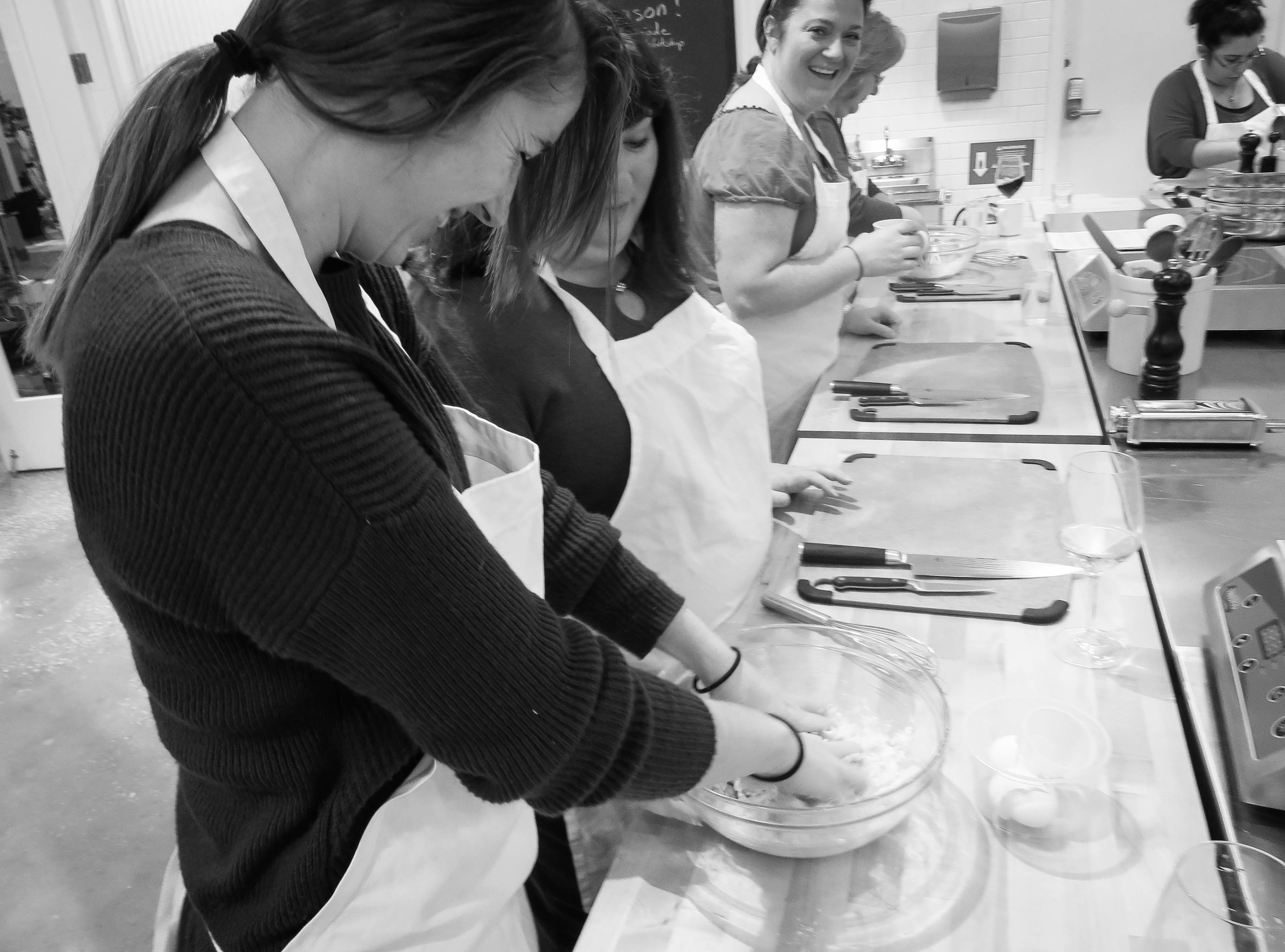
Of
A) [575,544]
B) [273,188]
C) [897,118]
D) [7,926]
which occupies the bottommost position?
[7,926]

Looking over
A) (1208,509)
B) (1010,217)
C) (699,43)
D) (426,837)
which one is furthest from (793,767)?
(699,43)

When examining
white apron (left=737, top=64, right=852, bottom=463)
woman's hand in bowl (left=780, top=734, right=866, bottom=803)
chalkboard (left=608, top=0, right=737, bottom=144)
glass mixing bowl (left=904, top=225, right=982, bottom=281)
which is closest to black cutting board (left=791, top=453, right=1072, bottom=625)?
woman's hand in bowl (left=780, top=734, right=866, bottom=803)

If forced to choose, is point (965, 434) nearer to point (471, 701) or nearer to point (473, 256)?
point (473, 256)

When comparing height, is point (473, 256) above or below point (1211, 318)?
above

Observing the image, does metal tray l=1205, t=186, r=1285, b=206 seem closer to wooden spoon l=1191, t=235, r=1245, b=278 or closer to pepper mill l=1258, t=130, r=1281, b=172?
pepper mill l=1258, t=130, r=1281, b=172

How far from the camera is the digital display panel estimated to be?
2.97ft

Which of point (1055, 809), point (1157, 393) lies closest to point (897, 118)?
point (1157, 393)

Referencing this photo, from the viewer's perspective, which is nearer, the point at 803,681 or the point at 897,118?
the point at 803,681

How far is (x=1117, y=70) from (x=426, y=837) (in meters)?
5.65

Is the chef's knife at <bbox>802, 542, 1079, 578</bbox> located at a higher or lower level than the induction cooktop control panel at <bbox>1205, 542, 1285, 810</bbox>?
lower

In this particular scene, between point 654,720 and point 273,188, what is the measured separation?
0.49 metres

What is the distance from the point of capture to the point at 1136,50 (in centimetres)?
500

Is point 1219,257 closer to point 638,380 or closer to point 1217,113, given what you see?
point 638,380

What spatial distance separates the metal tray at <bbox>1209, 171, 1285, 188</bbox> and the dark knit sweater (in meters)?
2.48
